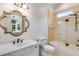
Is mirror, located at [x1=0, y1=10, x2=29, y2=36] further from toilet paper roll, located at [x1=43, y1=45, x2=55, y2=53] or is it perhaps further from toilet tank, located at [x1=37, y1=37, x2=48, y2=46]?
toilet paper roll, located at [x1=43, y1=45, x2=55, y2=53]

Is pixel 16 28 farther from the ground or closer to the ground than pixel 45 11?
closer to the ground

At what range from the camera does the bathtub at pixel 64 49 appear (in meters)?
1.49

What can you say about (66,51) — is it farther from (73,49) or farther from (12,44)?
(12,44)

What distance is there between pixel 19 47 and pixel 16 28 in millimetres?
270

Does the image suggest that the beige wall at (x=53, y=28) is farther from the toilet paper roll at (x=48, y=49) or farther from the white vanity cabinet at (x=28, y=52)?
the white vanity cabinet at (x=28, y=52)

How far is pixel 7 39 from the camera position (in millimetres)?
1401

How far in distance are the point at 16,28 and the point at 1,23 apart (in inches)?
8.3

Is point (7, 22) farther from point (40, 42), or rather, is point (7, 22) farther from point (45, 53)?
point (45, 53)

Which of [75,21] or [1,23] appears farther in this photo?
[75,21]

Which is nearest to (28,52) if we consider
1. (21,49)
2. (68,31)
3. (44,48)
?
(21,49)

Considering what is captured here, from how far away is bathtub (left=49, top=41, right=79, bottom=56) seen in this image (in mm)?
1488

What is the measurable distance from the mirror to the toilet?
0.29m

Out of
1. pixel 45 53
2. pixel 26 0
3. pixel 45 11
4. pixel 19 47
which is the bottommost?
pixel 45 53

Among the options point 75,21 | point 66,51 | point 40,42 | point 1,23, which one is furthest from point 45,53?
point 1,23
